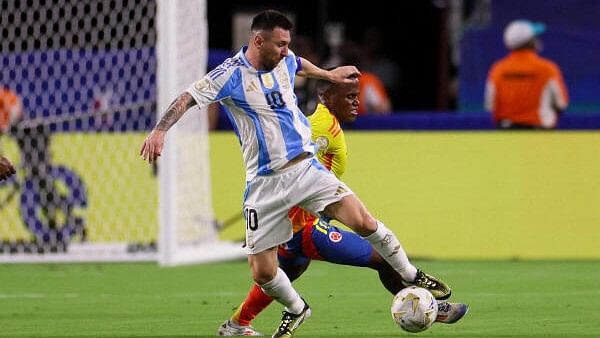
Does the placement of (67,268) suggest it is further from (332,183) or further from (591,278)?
(332,183)

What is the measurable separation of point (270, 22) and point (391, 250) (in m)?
1.52

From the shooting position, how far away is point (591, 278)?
13.5 meters

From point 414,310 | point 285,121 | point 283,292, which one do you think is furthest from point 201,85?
point 414,310

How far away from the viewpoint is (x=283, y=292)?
30.5ft

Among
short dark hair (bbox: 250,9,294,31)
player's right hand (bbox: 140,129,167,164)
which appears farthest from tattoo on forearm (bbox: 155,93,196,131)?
short dark hair (bbox: 250,9,294,31)

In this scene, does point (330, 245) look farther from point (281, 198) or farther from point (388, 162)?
point (388, 162)

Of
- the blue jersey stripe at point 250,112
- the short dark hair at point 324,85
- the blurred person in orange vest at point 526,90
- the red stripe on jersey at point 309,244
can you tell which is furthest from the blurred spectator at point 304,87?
the blue jersey stripe at point 250,112

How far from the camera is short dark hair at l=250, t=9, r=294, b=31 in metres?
9.32

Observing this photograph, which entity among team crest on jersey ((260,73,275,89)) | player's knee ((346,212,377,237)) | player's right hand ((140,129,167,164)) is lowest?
player's knee ((346,212,377,237))

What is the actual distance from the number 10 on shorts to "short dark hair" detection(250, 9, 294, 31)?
1.07 metres

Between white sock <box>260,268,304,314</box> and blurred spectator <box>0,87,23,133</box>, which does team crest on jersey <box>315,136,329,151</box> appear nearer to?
white sock <box>260,268,304,314</box>

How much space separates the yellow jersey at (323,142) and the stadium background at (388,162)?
19.9ft

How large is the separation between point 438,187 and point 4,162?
293 inches

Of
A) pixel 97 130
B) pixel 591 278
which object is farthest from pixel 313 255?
pixel 97 130
